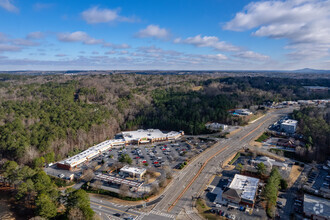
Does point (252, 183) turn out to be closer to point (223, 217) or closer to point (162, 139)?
point (223, 217)

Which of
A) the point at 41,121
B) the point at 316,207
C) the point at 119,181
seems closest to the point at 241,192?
the point at 316,207

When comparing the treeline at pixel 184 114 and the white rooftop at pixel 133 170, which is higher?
the treeline at pixel 184 114

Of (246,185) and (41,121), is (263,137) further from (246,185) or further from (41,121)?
(41,121)

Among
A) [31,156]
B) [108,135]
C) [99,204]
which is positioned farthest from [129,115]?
[99,204]

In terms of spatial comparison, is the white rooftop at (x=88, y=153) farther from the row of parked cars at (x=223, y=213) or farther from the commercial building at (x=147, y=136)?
the row of parked cars at (x=223, y=213)

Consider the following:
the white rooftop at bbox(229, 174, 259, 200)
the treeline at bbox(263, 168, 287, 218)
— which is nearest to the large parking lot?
the white rooftop at bbox(229, 174, 259, 200)

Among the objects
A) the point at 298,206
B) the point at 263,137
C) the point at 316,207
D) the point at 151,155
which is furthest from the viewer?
the point at 263,137

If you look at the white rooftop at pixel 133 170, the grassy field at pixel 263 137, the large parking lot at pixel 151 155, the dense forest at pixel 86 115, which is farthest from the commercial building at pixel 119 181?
the grassy field at pixel 263 137
